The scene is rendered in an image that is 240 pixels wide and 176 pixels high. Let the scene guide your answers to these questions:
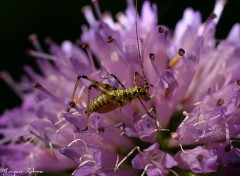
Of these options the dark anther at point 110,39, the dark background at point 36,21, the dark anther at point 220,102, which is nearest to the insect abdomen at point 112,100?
the dark anther at point 110,39

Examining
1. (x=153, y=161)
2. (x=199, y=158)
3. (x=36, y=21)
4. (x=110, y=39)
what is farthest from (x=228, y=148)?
(x=36, y=21)

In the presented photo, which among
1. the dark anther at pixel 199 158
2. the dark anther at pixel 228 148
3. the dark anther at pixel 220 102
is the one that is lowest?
the dark anther at pixel 228 148

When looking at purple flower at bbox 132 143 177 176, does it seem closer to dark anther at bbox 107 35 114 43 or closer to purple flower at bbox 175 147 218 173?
purple flower at bbox 175 147 218 173

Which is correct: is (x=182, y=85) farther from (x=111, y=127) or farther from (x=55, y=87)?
(x=55, y=87)

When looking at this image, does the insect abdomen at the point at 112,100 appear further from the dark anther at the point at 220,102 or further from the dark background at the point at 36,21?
the dark background at the point at 36,21

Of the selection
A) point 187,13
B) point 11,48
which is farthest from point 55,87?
point 11,48

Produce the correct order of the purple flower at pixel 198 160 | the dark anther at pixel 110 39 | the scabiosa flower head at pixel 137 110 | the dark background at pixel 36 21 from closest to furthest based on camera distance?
the purple flower at pixel 198 160 < the scabiosa flower head at pixel 137 110 < the dark anther at pixel 110 39 < the dark background at pixel 36 21

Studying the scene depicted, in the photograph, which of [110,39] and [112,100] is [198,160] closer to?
[112,100]

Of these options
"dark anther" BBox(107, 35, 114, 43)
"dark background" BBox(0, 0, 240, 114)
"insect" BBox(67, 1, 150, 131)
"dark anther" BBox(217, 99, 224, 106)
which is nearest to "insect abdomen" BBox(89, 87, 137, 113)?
"insect" BBox(67, 1, 150, 131)

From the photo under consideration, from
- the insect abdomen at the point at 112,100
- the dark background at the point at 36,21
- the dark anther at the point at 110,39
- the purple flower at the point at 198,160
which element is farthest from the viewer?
the dark background at the point at 36,21
